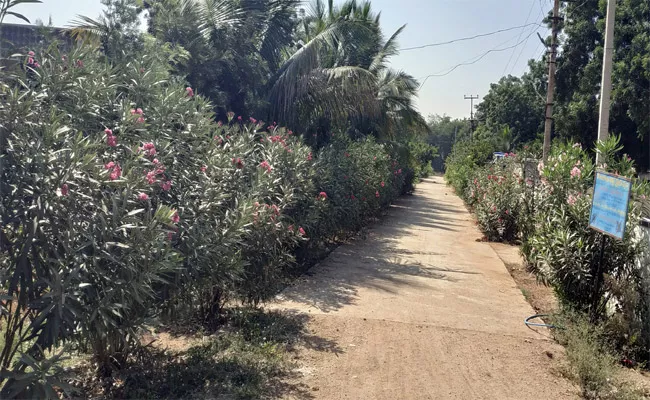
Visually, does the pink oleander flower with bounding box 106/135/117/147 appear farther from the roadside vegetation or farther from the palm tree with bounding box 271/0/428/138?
the palm tree with bounding box 271/0/428/138

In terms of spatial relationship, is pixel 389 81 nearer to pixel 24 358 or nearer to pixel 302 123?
pixel 302 123

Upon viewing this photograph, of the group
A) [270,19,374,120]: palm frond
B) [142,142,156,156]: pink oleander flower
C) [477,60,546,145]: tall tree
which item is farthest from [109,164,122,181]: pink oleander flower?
[477,60,546,145]: tall tree

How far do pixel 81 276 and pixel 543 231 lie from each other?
5967 mm

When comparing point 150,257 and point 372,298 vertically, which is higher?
point 150,257

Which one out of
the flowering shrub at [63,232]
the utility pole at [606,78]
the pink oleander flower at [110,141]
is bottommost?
the flowering shrub at [63,232]

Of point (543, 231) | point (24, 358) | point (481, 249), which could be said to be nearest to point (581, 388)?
point (543, 231)

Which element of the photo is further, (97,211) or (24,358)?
(97,211)

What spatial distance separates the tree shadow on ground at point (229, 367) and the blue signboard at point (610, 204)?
3072 millimetres

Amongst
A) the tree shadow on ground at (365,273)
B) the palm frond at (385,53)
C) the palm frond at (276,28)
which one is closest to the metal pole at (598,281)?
the tree shadow on ground at (365,273)

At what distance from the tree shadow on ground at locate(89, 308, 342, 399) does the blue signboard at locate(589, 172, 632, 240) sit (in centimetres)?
307

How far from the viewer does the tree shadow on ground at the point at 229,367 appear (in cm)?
480

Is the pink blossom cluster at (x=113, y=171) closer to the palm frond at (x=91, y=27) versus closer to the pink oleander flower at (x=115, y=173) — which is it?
the pink oleander flower at (x=115, y=173)

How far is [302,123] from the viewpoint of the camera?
43.4 ft

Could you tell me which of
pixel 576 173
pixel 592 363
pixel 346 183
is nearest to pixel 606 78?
pixel 576 173
